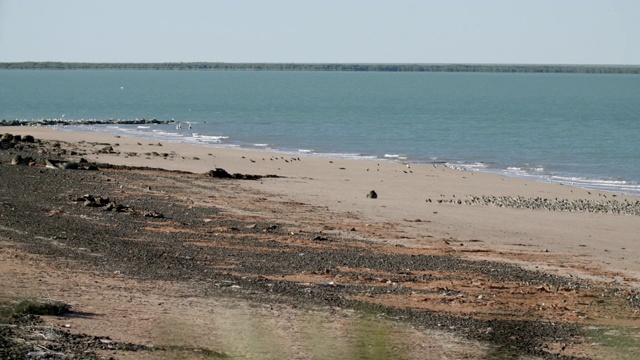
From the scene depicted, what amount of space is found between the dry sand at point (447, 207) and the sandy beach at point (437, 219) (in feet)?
0.11

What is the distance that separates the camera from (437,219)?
22109 millimetres

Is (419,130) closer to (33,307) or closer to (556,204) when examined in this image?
(556,204)

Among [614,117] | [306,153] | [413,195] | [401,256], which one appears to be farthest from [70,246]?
[614,117]

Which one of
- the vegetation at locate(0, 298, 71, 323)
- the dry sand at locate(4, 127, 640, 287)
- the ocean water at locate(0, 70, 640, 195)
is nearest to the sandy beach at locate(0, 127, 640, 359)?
the dry sand at locate(4, 127, 640, 287)

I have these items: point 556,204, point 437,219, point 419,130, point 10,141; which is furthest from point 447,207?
point 419,130

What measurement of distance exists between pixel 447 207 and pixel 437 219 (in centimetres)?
265

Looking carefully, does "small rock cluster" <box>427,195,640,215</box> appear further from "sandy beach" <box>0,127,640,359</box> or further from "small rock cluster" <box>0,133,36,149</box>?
"small rock cluster" <box>0,133,36,149</box>

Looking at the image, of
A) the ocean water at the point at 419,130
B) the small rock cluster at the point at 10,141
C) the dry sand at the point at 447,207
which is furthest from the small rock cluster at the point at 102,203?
the ocean water at the point at 419,130

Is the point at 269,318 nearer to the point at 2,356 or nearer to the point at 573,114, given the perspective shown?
the point at 2,356

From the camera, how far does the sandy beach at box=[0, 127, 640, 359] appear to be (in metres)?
11.7

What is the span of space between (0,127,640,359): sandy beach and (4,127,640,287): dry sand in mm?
34

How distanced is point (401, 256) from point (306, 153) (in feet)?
99.0

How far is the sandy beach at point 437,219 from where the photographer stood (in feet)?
38.4

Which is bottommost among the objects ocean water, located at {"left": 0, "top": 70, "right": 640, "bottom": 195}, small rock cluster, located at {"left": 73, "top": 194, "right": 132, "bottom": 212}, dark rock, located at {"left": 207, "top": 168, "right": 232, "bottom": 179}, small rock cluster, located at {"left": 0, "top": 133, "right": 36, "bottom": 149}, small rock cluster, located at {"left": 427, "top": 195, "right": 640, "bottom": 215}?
ocean water, located at {"left": 0, "top": 70, "right": 640, "bottom": 195}
